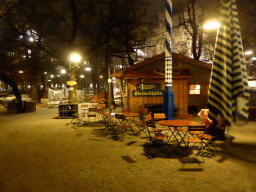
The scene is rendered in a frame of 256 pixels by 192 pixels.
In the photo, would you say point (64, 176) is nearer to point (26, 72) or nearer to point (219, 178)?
point (219, 178)

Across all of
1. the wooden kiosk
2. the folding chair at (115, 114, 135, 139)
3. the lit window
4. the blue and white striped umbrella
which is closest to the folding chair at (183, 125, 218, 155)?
the blue and white striped umbrella

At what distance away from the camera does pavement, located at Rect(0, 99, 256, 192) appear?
3893 millimetres

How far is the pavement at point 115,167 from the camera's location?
12.8 ft

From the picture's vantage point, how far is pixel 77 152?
19.4 feet

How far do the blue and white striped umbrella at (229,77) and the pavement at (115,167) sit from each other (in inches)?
54.3

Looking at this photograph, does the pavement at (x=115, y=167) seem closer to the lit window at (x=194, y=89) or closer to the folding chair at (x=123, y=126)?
the folding chair at (x=123, y=126)

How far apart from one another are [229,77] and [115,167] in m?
3.31

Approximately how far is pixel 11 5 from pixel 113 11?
793 cm

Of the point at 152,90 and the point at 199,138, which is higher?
the point at 152,90

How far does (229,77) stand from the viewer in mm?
3852

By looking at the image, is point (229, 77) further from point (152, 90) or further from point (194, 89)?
point (194, 89)

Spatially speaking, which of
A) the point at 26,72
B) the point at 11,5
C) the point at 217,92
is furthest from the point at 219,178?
the point at 26,72

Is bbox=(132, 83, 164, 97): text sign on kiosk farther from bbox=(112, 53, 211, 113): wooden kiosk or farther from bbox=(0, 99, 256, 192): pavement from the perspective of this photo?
bbox=(0, 99, 256, 192): pavement

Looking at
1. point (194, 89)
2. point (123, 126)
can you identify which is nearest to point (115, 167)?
point (123, 126)
